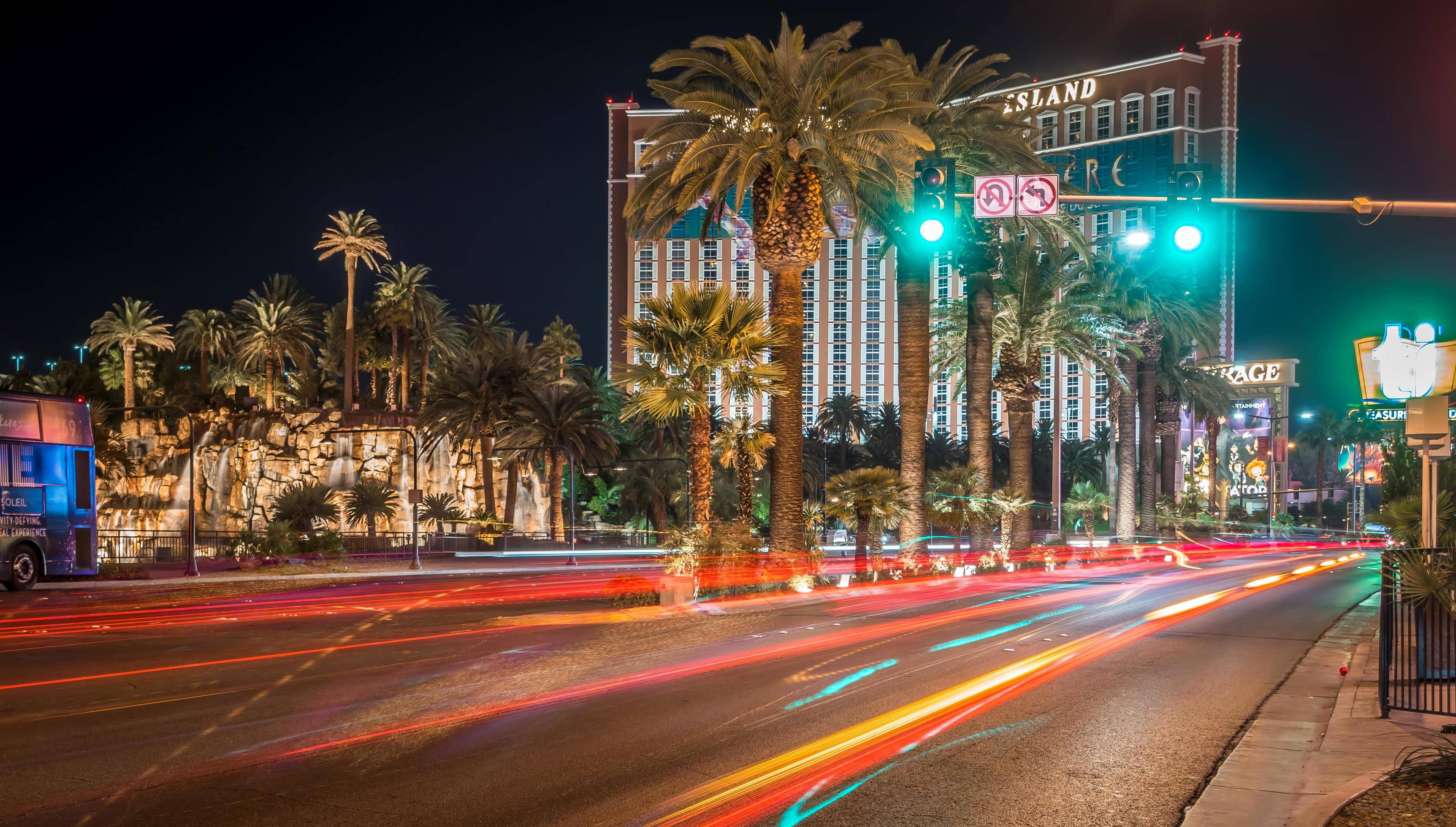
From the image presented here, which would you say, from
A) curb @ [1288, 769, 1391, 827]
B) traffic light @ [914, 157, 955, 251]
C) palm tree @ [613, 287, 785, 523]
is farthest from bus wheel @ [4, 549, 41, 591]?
curb @ [1288, 769, 1391, 827]

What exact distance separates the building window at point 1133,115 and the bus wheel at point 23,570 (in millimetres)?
138284

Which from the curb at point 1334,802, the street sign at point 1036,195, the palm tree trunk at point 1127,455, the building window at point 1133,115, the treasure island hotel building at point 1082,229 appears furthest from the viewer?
the building window at point 1133,115

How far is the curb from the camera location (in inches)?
257

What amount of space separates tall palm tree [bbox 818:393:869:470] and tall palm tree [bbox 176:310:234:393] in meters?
51.2

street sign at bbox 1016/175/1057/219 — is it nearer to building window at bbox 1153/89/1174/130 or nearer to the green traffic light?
the green traffic light

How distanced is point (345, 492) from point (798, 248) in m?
53.2

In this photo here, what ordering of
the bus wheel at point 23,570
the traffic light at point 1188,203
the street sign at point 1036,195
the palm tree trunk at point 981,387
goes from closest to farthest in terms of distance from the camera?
1. the street sign at point 1036,195
2. the traffic light at point 1188,203
3. the bus wheel at point 23,570
4. the palm tree trunk at point 981,387

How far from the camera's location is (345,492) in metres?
71.9

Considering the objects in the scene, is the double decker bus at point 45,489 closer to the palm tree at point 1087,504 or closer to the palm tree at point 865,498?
the palm tree at point 865,498

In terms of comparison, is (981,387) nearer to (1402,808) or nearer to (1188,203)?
(1188,203)

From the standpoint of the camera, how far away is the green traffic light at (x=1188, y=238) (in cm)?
1212

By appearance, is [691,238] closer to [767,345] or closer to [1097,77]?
[1097,77]

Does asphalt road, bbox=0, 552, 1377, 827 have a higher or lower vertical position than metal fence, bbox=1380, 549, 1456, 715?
lower

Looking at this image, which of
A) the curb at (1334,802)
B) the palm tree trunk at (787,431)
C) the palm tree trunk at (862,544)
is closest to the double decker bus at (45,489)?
the palm tree trunk at (787,431)
